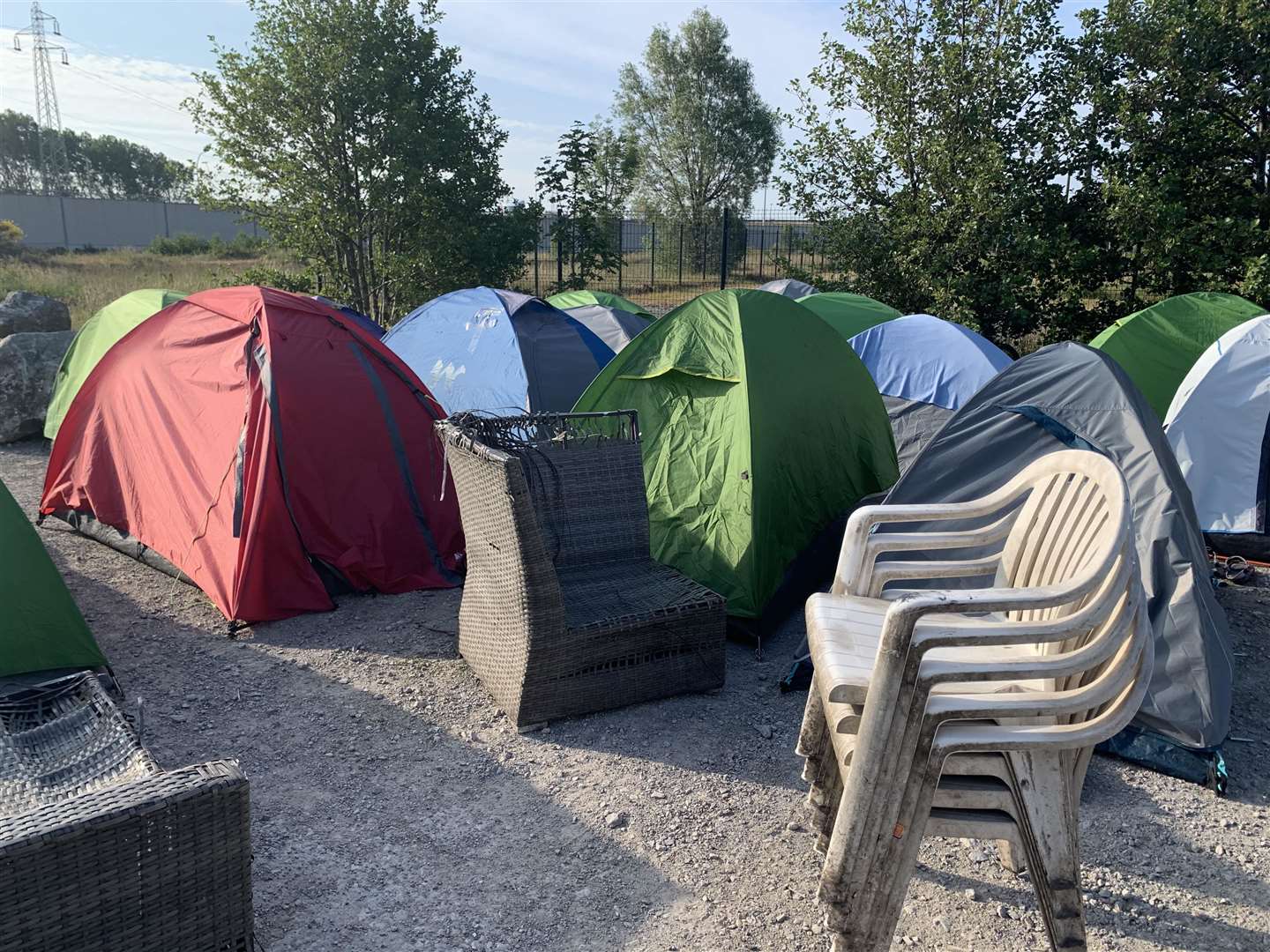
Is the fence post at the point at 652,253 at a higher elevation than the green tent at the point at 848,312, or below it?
higher

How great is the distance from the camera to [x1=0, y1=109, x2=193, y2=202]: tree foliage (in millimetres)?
56719

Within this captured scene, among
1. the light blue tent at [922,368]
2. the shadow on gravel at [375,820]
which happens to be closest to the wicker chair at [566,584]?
the shadow on gravel at [375,820]

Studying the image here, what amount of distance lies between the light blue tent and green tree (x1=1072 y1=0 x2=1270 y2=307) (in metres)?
4.67

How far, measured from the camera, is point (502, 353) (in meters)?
6.97

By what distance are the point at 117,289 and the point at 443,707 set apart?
726 inches

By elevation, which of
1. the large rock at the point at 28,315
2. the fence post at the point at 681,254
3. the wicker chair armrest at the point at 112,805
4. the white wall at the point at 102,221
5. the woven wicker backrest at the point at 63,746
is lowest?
the woven wicker backrest at the point at 63,746

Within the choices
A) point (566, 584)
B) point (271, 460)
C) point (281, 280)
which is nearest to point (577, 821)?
point (566, 584)

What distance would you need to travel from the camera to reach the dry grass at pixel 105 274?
55.1ft

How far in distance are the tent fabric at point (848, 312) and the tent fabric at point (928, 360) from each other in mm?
896

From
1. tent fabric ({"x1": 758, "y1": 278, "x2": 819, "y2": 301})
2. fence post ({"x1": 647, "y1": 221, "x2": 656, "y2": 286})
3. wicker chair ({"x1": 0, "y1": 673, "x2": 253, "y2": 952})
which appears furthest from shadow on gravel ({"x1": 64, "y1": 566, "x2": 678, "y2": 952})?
fence post ({"x1": 647, "y1": 221, "x2": 656, "y2": 286})

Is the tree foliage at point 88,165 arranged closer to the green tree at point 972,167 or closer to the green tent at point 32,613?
the green tree at point 972,167

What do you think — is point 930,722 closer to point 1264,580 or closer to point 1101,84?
point 1264,580

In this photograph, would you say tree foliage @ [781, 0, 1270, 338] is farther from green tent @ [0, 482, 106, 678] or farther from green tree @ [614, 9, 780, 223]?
green tree @ [614, 9, 780, 223]

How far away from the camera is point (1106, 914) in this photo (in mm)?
2760
